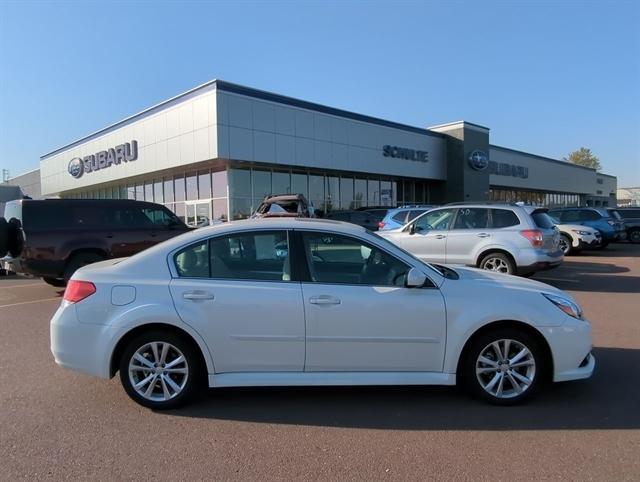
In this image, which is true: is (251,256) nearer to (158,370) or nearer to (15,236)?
(158,370)

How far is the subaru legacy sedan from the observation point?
13.5 ft

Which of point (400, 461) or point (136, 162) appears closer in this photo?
point (400, 461)

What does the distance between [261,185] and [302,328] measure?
2343 centimetres

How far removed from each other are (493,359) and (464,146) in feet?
113

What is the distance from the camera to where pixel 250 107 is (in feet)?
81.1

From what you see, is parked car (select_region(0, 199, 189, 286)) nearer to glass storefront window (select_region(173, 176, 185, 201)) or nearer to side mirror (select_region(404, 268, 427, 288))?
side mirror (select_region(404, 268, 427, 288))

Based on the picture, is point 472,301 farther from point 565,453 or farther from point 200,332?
point 200,332

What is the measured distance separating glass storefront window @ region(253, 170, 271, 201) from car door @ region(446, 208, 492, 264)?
55.9 ft

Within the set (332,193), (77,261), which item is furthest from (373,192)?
(77,261)

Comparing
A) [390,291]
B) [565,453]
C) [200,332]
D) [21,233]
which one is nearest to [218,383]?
[200,332]

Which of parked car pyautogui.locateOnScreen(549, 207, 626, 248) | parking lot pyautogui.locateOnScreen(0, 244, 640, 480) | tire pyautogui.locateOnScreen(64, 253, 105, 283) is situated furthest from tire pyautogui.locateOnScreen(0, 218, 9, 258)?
parked car pyautogui.locateOnScreen(549, 207, 626, 248)

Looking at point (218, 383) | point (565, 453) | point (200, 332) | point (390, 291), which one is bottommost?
point (565, 453)

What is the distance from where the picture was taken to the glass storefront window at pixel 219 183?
2608cm

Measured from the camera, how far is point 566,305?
4328 mm
